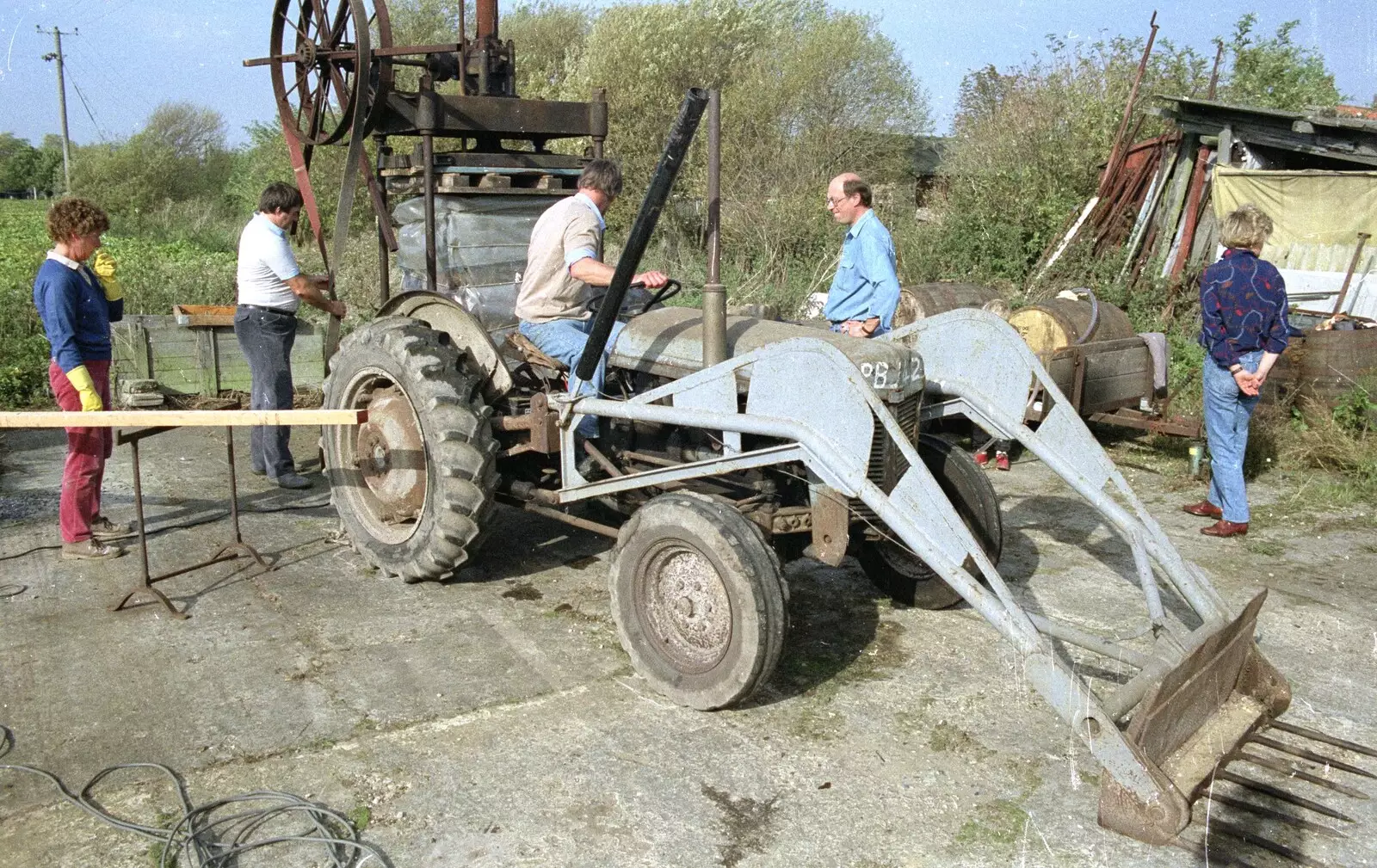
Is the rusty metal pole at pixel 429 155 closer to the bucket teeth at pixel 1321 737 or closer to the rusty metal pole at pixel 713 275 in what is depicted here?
the rusty metal pole at pixel 713 275

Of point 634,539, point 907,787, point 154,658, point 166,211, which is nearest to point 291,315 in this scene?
point 154,658

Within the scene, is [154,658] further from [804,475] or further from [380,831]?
[804,475]

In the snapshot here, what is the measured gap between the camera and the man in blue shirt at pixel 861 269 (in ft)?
17.5

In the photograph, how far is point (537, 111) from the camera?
610cm

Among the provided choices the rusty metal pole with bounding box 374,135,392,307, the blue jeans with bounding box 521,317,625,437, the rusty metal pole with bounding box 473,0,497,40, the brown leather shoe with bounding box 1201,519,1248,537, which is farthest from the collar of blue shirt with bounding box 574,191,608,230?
the brown leather shoe with bounding box 1201,519,1248,537

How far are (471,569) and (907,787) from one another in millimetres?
2710

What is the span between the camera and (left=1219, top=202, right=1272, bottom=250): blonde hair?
572cm

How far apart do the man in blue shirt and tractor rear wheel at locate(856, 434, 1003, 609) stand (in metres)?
0.71

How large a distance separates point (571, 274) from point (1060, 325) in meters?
4.96

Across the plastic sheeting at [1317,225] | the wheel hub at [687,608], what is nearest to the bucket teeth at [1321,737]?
the wheel hub at [687,608]

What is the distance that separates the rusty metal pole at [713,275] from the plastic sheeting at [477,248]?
89.2 inches

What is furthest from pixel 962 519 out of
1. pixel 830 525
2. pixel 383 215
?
pixel 383 215

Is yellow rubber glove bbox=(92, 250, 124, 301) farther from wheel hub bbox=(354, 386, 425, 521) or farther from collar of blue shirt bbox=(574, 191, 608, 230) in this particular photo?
collar of blue shirt bbox=(574, 191, 608, 230)

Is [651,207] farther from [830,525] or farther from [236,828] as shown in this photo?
[236,828]
